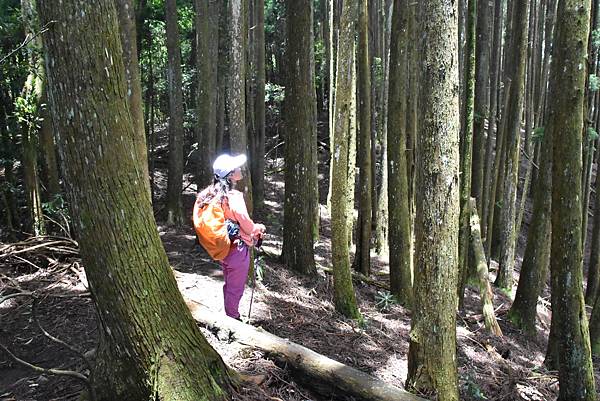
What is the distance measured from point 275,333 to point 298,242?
2648 millimetres

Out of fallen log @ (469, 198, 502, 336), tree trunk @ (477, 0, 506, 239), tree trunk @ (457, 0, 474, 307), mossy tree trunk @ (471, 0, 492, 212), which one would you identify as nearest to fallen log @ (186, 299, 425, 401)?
tree trunk @ (457, 0, 474, 307)

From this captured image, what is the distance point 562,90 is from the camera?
235 inches

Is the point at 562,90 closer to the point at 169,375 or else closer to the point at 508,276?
the point at 169,375

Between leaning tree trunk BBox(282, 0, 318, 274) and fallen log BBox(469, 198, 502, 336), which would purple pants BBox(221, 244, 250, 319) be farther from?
fallen log BBox(469, 198, 502, 336)

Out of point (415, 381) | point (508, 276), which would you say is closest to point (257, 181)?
point (508, 276)

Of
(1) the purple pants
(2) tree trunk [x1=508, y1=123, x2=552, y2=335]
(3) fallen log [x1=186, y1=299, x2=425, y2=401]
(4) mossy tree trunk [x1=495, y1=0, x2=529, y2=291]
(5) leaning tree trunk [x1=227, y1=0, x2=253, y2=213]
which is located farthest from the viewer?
(4) mossy tree trunk [x1=495, y1=0, x2=529, y2=291]

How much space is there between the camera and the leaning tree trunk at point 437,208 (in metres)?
4.03

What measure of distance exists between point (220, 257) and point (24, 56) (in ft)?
18.6

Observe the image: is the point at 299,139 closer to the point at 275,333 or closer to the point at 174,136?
the point at 275,333

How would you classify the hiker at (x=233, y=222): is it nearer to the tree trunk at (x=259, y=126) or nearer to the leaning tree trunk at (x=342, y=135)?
the leaning tree trunk at (x=342, y=135)

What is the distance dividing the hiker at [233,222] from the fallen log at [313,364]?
0.41 meters

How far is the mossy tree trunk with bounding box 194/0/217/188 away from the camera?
1252cm

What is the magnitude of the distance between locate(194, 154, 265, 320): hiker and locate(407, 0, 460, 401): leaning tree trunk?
1.84 metres

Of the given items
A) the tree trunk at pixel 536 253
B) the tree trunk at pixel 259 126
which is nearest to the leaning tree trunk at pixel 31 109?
the tree trunk at pixel 259 126
